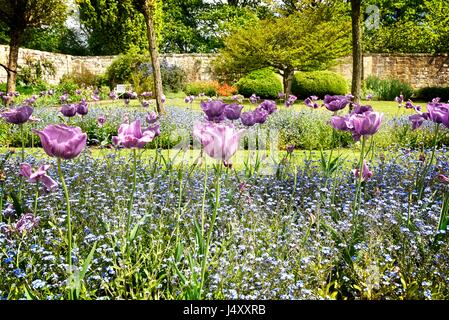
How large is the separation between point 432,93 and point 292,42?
817cm

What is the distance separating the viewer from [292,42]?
59.4ft

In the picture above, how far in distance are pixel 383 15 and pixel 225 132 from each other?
1313 inches

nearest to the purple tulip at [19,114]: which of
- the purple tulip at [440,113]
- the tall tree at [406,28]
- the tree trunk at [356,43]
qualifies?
the purple tulip at [440,113]

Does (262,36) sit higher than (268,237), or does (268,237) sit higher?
(262,36)

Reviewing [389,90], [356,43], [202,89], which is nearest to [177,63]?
A: [202,89]

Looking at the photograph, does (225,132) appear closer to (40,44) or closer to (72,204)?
(72,204)

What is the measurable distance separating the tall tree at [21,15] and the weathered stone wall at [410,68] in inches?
610

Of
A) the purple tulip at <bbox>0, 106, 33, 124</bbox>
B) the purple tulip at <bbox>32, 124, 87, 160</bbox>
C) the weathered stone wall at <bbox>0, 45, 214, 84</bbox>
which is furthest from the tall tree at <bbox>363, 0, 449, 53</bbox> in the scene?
the purple tulip at <bbox>32, 124, 87, 160</bbox>

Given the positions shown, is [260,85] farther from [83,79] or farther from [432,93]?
[83,79]

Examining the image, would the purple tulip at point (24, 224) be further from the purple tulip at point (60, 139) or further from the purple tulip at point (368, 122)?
the purple tulip at point (368, 122)

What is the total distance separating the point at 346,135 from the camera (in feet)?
27.3

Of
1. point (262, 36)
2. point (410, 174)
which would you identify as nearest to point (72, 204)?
point (410, 174)

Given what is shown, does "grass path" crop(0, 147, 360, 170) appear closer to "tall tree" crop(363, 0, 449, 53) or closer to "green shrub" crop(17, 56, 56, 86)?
"green shrub" crop(17, 56, 56, 86)

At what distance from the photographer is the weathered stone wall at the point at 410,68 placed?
82.7 ft
